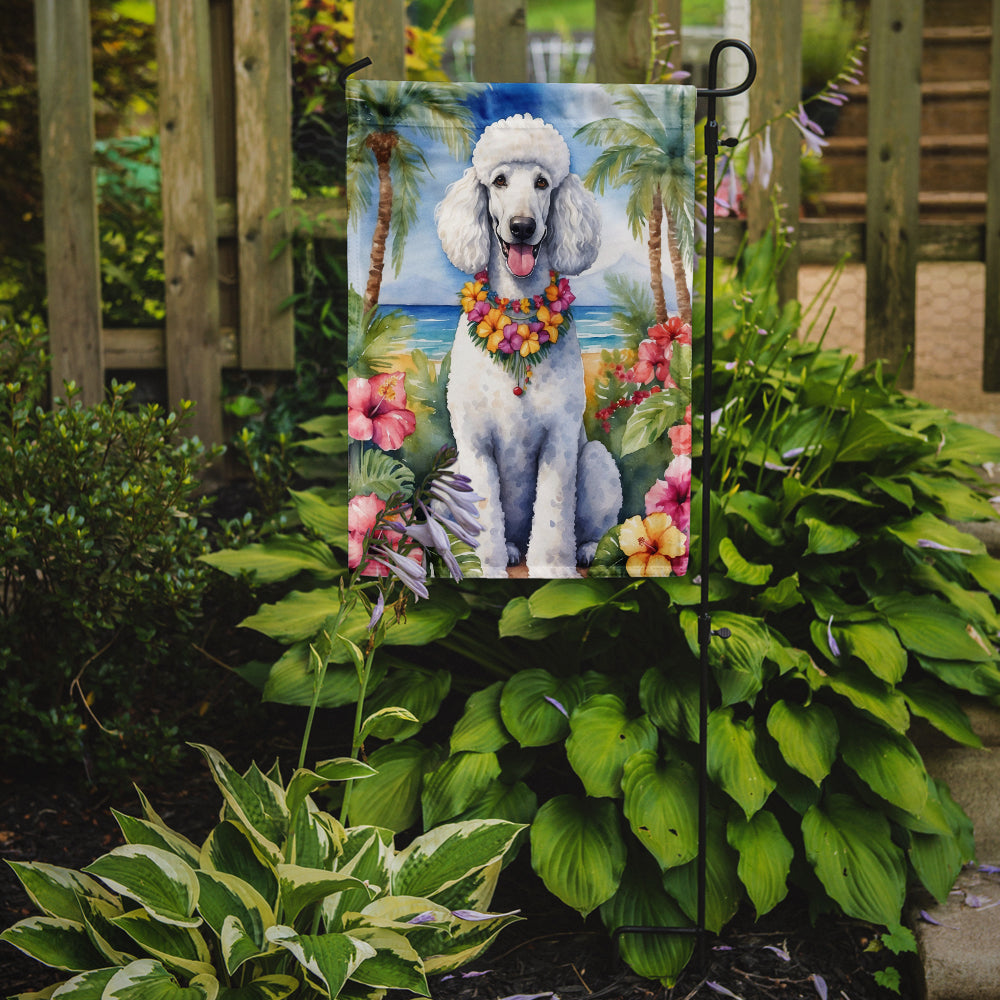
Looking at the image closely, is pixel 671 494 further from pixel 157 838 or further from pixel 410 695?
pixel 157 838

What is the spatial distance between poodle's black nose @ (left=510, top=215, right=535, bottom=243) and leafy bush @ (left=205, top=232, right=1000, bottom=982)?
35cm

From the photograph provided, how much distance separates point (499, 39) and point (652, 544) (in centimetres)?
194

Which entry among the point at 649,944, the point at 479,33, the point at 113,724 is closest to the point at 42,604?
the point at 113,724

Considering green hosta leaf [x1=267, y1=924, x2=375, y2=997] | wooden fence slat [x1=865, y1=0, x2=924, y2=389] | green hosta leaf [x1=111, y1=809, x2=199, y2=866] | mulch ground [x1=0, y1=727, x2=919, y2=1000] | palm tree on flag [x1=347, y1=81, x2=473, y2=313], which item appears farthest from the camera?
wooden fence slat [x1=865, y1=0, x2=924, y2=389]

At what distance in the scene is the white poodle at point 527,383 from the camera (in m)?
1.73

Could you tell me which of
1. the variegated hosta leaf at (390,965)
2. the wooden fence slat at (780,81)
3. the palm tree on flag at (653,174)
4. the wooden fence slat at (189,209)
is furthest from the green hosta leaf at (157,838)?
the wooden fence slat at (780,81)

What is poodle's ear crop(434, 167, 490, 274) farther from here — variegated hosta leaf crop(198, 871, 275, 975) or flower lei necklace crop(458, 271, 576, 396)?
variegated hosta leaf crop(198, 871, 275, 975)

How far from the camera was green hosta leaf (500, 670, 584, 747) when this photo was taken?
1.92m

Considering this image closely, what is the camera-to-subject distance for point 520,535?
181cm

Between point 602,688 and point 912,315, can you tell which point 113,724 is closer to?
point 602,688

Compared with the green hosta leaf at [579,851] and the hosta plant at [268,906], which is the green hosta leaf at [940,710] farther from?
the hosta plant at [268,906]

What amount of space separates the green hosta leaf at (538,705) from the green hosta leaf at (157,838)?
59 cm

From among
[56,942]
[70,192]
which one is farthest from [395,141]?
[70,192]

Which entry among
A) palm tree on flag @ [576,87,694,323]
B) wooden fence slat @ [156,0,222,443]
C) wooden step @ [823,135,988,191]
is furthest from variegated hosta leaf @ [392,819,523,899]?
wooden step @ [823,135,988,191]
